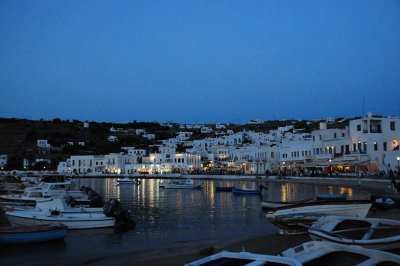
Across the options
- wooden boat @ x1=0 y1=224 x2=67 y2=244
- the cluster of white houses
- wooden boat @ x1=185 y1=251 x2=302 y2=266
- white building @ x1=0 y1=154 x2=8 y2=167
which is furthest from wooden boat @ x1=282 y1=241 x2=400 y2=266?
white building @ x1=0 y1=154 x2=8 y2=167

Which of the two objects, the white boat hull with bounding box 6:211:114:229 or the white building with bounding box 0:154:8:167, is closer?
the white boat hull with bounding box 6:211:114:229

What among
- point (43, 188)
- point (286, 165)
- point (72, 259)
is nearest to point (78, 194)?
point (43, 188)

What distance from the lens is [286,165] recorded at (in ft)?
285

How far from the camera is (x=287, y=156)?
279 ft

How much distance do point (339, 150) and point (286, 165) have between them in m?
19.1

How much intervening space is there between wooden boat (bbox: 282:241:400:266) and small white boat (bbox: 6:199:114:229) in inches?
584

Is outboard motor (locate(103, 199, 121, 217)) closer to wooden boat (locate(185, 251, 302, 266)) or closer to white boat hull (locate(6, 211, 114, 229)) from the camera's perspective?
white boat hull (locate(6, 211, 114, 229))

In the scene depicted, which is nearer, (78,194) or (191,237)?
(191,237)

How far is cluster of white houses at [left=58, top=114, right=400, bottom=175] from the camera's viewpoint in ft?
202

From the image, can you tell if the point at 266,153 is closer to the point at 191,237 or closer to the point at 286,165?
the point at 286,165

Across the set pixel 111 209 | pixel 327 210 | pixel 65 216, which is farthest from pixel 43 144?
pixel 327 210

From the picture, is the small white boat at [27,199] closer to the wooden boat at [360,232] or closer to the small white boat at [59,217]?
the small white boat at [59,217]

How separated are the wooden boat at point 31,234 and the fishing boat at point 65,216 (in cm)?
243

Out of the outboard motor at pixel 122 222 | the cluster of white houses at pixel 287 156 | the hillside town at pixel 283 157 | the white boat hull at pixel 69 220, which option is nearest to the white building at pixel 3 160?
the hillside town at pixel 283 157
